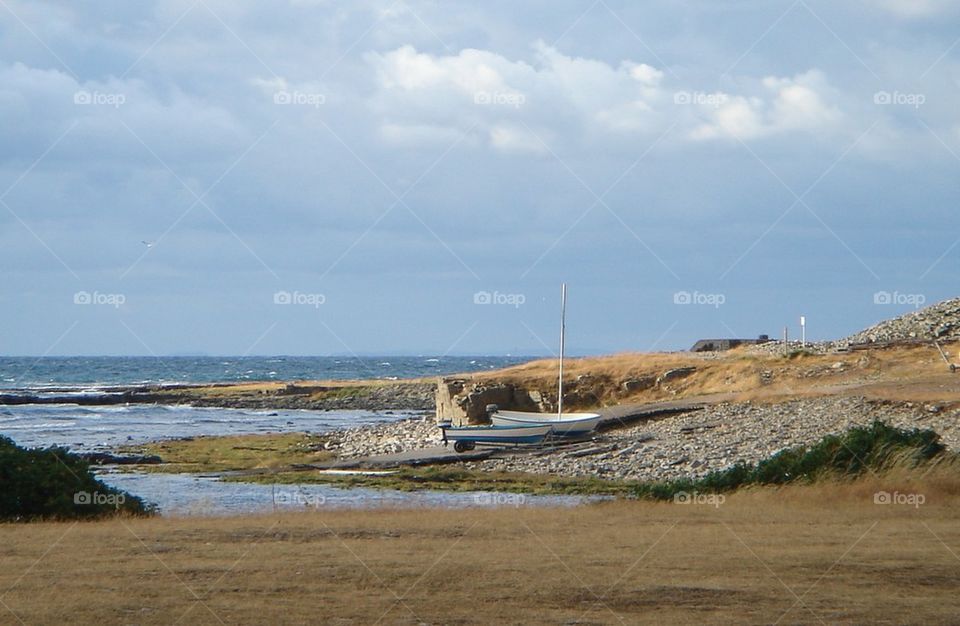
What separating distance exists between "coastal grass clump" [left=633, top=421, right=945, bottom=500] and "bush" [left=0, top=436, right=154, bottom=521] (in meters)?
9.78

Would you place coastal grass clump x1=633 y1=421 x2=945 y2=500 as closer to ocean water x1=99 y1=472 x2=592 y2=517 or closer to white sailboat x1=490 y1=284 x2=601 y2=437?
ocean water x1=99 y1=472 x2=592 y2=517

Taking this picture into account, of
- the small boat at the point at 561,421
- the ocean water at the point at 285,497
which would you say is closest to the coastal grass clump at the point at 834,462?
the ocean water at the point at 285,497

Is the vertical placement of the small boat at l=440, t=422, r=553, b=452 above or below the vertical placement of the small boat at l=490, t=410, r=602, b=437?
below

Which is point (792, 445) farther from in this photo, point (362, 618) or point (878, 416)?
point (362, 618)

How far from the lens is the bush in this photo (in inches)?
705

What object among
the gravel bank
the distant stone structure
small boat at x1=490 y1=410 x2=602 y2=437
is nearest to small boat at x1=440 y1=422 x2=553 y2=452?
small boat at x1=490 y1=410 x2=602 y2=437

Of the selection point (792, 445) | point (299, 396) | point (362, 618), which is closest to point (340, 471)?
point (792, 445)

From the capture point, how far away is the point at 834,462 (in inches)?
819

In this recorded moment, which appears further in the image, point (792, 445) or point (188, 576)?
point (792, 445)

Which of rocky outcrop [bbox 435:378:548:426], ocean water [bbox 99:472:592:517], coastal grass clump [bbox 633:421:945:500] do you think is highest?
rocky outcrop [bbox 435:378:548:426]

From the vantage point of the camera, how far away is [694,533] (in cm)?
1477

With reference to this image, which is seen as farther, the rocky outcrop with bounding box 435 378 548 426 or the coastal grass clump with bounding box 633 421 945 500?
the rocky outcrop with bounding box 435 378 548 426

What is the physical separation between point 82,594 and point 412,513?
27.0 feet

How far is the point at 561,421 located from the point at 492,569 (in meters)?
25.7
